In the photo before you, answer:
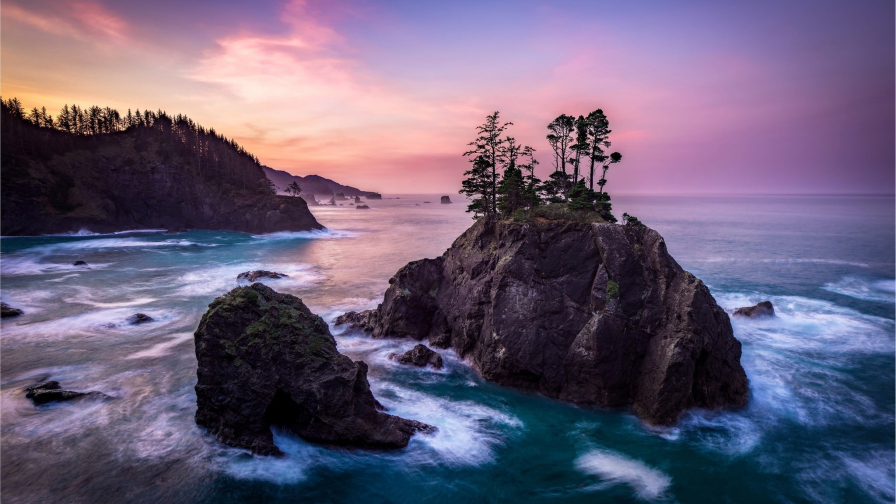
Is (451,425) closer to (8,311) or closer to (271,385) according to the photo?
(271,385)

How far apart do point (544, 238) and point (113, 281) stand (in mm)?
59912

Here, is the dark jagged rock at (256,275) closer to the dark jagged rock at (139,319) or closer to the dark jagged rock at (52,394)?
the dark jagged rock at (139,319)

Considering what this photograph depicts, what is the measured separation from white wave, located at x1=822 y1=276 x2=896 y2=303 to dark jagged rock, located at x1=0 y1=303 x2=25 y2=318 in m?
96.0

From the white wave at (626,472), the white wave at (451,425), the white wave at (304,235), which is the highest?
the white wave at (304,235)

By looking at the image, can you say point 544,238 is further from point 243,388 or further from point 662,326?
point 243,388

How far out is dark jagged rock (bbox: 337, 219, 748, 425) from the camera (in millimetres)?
23047

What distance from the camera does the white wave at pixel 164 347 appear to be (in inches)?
1182

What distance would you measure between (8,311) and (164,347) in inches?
836

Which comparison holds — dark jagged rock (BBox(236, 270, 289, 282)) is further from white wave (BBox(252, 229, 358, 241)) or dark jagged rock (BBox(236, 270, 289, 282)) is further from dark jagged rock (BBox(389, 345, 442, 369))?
white wave (BBox(252, 229, 358, 241))

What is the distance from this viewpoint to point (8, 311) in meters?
37.8

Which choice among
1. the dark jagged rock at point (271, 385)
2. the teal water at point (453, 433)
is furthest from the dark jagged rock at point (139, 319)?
the dark jagged rock at point (271, 385)

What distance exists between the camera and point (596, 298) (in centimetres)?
2525

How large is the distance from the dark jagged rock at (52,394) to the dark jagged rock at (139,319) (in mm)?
13572

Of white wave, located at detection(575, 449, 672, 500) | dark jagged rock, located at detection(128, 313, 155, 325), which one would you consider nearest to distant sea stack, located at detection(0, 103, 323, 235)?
dark jagged rock, located at detection(128, 313, 155, 325)
